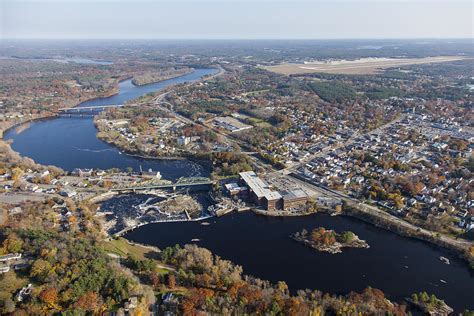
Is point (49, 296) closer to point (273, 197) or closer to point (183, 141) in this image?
point (273, 197)

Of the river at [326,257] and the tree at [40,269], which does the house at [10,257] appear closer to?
the tree at [40,269]

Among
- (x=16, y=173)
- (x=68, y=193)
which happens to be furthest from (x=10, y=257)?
(x=16, y=173)

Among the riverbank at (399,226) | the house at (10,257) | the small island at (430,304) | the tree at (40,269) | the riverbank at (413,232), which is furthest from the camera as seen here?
the riverbank at (399,226)

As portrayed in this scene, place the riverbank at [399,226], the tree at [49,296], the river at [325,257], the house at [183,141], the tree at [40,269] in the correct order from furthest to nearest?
the house at [183,141]
the riverbank at [399,226]
the river at [325,257]
the tree at [40,269]
the tree at [49,296]

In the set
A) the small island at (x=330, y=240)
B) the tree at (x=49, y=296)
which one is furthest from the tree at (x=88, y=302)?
the small island at (x=330, y=240)

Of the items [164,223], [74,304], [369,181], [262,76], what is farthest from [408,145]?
[262,76]
